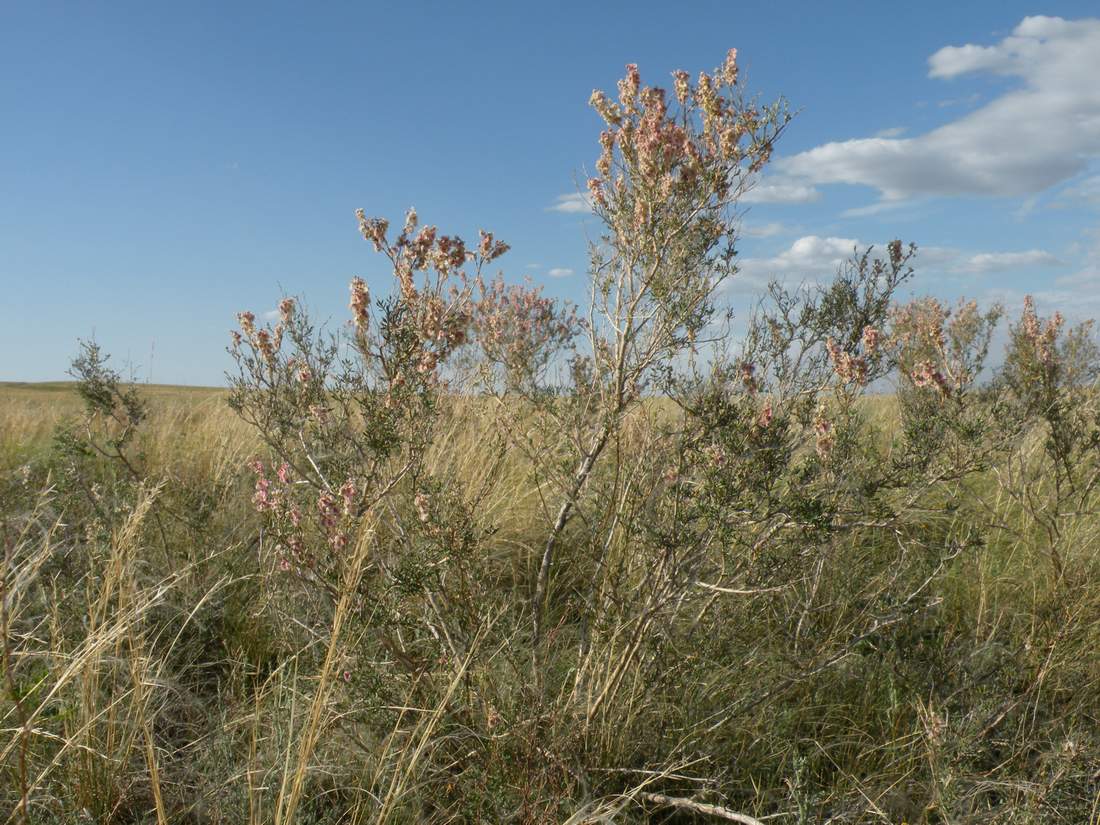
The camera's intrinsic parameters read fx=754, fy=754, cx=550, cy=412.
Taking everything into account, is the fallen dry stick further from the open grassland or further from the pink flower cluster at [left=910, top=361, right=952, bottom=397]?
the pink flower cluster at [left=910, top=361, right=952, bottom=397]

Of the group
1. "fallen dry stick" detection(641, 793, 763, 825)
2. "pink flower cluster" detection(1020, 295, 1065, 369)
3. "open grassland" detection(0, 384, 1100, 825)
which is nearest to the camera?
"fallen dry stick" detection(641, 793, 763, 825)

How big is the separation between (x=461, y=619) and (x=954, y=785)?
6.15ft

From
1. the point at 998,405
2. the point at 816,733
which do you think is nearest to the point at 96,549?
the point at 816,733

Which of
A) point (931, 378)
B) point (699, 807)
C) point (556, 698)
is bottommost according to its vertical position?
point (699, 807)

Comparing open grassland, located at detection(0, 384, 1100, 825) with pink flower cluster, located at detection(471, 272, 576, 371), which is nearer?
open grassland, located at detection(0, 384, 1100, 825)

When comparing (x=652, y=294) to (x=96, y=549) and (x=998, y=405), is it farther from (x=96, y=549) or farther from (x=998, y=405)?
(x=96, y=549)

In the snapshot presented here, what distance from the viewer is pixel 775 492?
3.05 meters

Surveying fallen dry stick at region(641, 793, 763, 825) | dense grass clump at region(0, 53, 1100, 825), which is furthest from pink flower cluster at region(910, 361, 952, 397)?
fallen dry stick at region(641, 793, 763, 825)

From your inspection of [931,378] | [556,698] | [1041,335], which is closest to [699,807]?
[556,698]

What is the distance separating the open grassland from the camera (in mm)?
2531

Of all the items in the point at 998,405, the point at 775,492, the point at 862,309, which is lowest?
the point at 775,492

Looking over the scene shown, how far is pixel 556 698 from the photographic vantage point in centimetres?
→ 294

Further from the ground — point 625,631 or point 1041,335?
point 1041,335

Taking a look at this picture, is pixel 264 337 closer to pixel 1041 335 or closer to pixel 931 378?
pixel 931 378
